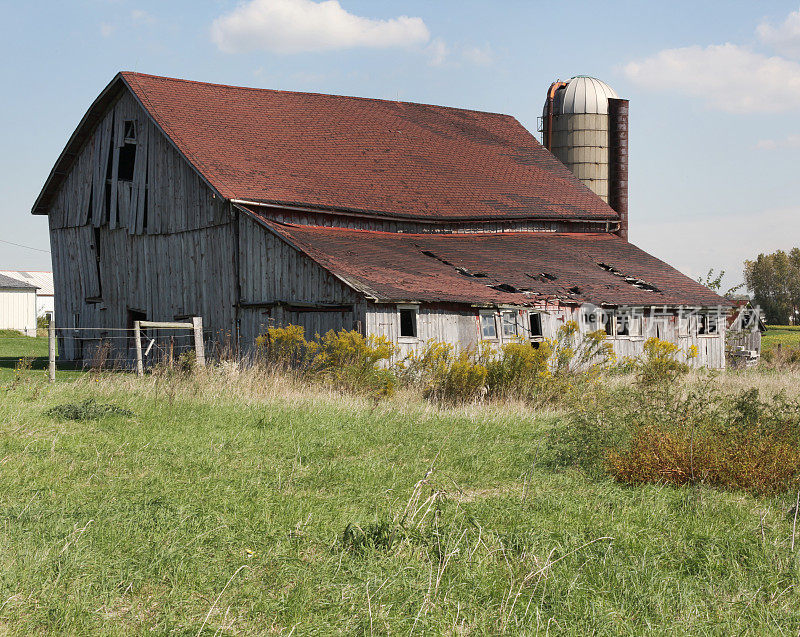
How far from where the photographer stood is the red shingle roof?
77.1ft

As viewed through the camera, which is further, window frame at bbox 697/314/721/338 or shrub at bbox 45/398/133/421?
window frame at bbox 697/314/721/338

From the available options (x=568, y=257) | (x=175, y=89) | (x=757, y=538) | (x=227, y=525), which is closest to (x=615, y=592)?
(x=757, y=538)

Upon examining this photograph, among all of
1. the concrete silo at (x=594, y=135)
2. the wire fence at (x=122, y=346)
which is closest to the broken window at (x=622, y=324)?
the wire fence at (x=122, y=346)

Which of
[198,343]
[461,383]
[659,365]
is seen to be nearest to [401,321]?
[461,383]

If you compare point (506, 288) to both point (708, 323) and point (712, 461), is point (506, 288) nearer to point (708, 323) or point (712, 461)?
point (708, 323)

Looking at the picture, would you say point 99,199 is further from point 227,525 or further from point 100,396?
point 227,525

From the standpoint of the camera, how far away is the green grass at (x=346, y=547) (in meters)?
4.71

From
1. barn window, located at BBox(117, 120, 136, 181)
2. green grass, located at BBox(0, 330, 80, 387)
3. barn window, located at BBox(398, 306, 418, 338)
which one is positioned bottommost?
green grass, located at BBox(0, 330, 80, 387)

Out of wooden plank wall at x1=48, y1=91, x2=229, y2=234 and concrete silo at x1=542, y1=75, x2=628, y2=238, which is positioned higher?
concrete silo at x1=542, y1=75, x2=628, y2=238

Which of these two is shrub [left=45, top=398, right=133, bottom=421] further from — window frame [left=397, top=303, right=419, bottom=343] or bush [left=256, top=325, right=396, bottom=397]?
window frame [left=397, top=303, right=419, bottom=343]

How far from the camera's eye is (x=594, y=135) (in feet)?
114

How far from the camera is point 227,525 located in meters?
6.20

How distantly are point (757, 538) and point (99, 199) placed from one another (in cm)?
2426

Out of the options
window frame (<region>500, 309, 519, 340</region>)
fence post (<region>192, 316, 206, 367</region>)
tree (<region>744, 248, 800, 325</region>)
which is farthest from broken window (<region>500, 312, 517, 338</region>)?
tree (<region>744, 248, 800, 325</region>)
